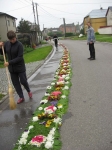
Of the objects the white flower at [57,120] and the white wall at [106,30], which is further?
the white wall at [106,30]

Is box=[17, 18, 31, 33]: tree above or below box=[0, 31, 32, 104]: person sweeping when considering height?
above

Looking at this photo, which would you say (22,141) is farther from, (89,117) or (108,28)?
(108,28)

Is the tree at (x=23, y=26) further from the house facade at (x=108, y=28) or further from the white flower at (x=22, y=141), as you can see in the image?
the white flower at (x=22, y=141)

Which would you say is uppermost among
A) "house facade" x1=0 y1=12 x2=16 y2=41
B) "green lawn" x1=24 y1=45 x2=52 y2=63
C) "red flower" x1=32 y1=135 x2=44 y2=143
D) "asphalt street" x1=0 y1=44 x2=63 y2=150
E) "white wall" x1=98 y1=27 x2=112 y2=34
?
"house facade" x1=0 y1=12 x2=16 y2=41

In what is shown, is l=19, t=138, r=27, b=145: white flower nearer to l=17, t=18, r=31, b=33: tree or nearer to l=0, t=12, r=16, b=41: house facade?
l=0, t=12, r=16, b=41: house facade

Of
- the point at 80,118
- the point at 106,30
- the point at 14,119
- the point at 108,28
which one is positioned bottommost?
the point at 14,119

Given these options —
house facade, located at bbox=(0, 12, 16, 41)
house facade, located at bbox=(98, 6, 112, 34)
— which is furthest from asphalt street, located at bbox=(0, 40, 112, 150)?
house facade, located at bbox=(98, 6, 112, 34)

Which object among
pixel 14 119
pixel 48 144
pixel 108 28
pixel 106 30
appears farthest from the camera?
pixel 106 30

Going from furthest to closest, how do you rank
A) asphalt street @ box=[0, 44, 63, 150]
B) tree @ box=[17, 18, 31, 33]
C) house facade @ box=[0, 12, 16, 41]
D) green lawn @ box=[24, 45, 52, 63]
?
1. tree @ box=[17, 18, 31, 33]
2. house facade @ box=[0, 12, 16, 41]
3. green lawn @ box=[24, 45, 52, 63]
4. asphalt street @ box=[0, 44, 63, 150]

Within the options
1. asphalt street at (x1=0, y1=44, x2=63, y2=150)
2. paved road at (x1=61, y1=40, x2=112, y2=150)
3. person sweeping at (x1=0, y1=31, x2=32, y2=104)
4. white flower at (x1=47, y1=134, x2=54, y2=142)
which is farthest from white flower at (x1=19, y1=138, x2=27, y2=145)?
person sweeping at (x1=0, y1=31, x2=32, y2=104)

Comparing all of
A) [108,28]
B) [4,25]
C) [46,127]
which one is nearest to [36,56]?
[46,127]

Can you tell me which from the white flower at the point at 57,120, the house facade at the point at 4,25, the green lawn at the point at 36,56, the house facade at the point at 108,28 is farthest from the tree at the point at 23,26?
the white flower at the point at 57,120

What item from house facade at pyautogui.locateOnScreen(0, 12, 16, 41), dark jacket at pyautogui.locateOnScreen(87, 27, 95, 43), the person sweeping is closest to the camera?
the person sweeping

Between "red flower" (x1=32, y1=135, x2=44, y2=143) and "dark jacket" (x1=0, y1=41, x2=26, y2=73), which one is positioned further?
"dark jacket" (x1=0, y1=41, x2=26, y2=73)
